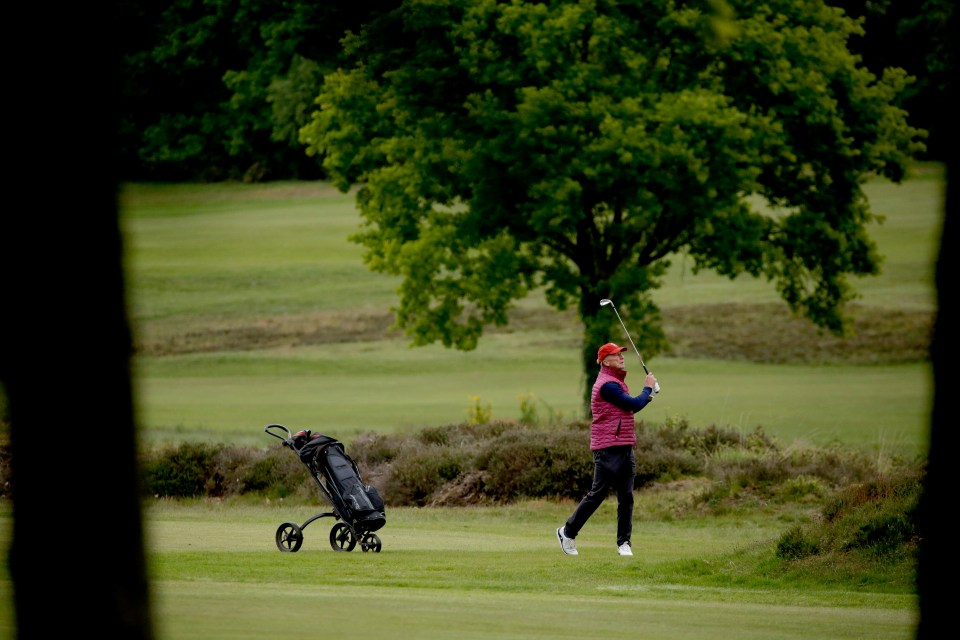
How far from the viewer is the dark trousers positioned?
44.7ft

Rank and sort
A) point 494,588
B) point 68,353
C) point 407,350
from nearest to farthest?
point 68,353
point 494,588
point 407,350

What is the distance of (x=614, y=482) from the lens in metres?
Answer: 14.0

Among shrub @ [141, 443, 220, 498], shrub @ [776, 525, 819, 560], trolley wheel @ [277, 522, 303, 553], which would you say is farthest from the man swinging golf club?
shrub @ [141, 443, 220, 498]

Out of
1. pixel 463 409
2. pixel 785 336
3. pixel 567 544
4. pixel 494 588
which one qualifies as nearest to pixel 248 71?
pixel 463 409

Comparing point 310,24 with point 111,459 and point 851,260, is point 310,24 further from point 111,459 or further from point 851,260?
point 111,459

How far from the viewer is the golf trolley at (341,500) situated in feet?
45.2

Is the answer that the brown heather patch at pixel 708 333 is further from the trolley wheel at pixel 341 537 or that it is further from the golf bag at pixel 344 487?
the golf bag at pixel 344 487

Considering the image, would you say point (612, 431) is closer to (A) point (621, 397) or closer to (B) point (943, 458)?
(A) point (621, 397)

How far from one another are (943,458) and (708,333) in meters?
44.0

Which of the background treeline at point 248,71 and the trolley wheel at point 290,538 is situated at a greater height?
the background treeline at point 248,71

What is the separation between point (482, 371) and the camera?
149 feet

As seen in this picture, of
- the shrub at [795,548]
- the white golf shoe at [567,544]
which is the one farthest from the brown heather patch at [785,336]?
the shrub at [795,548]

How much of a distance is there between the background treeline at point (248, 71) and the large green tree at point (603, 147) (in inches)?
70.9

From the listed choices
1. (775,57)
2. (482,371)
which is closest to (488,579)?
(775,57)
